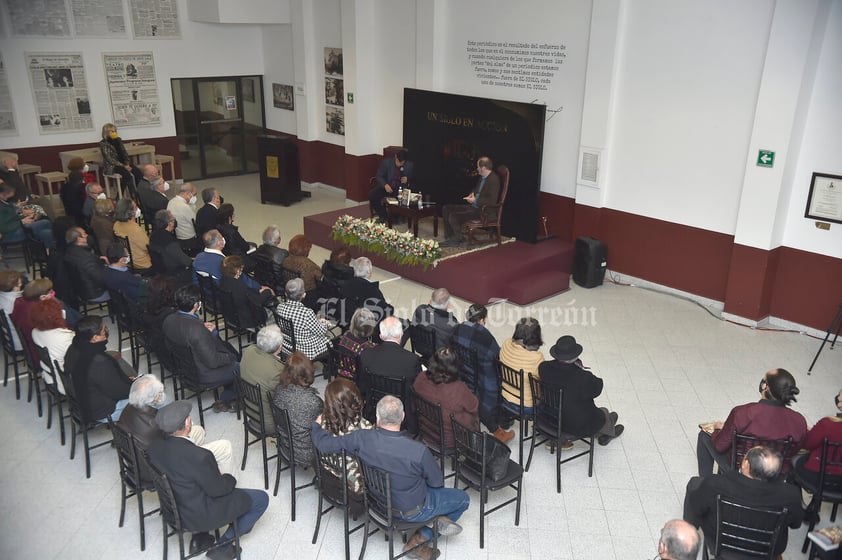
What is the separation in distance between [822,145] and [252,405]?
6.46 m

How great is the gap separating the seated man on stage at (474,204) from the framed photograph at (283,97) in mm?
5646

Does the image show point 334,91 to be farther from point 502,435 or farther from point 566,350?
point 566,350

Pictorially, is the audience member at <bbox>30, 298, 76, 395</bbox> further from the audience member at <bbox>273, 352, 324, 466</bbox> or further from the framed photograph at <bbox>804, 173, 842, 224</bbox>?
the framed photograph at <bbox>804, 173, 842, 224</bbox>

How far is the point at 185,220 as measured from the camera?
866cm

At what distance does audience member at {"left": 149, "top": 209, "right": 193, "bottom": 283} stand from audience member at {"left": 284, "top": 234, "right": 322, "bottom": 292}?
1.17 m

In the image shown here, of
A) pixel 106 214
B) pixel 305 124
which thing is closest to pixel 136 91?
pixel 305 124

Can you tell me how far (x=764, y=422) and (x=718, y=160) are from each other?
4.54 meters

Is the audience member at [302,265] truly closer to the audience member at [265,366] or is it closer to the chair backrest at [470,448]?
the audience member at [265,366]

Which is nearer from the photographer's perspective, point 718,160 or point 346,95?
point 718,160

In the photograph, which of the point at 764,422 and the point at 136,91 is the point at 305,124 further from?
the point at 764,422

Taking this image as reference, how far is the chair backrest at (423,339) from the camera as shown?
19.2 ft

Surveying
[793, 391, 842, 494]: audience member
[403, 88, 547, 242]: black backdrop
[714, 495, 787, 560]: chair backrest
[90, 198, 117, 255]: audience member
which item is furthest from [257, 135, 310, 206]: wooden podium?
[714, 495, 787, 560]: chair backrest

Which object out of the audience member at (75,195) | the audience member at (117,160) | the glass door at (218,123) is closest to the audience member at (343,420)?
the audience member at (75,195)

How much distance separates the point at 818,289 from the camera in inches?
300
